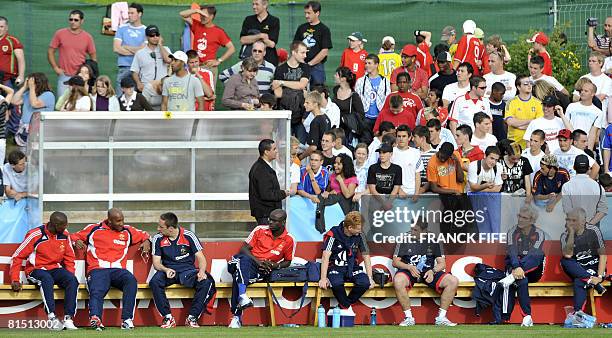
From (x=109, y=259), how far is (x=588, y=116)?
8392mm

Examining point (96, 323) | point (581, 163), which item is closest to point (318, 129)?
point (581, 163)

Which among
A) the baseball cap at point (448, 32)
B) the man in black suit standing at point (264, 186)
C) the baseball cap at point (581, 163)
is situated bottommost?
the man in black suit standing at point (264, 186)

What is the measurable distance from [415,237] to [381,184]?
1237 millimetres

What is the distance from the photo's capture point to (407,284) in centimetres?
1734

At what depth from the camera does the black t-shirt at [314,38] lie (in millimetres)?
23250

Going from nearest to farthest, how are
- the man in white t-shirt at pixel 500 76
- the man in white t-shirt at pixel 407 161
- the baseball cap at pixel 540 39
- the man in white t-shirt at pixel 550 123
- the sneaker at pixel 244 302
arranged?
the sneaker at pixel 244 302 < the man in white t-shirt at pixel 407 161 < the man in white t-shirt at pixel 550 123 < the man in white t-shirt at pixel 500 76 < the baseball cap at pixel 540 39

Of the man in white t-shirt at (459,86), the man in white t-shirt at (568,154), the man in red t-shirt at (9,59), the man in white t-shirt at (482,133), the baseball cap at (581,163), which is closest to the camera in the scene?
the baseball cap at (581,163)

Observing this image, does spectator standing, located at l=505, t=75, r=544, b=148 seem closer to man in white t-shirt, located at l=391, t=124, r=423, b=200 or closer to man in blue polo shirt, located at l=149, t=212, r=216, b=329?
man in white t-shirt, located at l=391, t=124, r=423, b=200

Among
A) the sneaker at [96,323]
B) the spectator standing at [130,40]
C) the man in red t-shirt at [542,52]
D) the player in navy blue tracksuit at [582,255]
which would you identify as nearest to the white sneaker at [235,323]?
the sneaker at [96,323]

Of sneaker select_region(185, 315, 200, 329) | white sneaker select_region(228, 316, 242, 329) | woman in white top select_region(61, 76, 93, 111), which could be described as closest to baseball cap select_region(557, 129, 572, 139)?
white sneaker select_region(228, 316, 242, 329)

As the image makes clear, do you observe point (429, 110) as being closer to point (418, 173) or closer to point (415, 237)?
point (418, 173)

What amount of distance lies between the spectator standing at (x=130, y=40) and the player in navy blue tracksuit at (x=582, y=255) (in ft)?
28.2

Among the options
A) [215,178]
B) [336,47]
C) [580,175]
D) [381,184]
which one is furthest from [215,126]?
[336,47]

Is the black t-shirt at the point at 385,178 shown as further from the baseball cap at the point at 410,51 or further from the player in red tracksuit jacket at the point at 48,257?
the baseball cap at the point at 410,51
